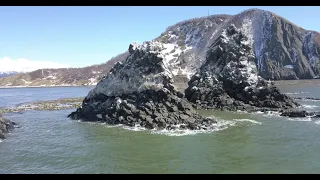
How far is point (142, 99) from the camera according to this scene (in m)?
51.4

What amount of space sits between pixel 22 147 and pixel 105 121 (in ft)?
52.6

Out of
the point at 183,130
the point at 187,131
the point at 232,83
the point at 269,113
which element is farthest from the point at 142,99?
the point at 232,83

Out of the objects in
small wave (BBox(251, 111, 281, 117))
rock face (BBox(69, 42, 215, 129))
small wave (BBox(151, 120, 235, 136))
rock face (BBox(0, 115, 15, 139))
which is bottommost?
small wave (BBox(151, 120, 235, 136))

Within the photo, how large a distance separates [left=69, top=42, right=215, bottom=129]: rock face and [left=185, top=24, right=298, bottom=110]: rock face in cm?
1695

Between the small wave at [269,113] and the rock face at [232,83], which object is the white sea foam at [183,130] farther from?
the rock face at [232,83]

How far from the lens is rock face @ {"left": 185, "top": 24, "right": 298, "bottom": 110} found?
66.6 meters

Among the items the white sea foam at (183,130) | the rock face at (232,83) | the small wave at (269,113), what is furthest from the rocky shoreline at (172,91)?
the small wave at (269,113)

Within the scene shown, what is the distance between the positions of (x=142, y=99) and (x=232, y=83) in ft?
89.3

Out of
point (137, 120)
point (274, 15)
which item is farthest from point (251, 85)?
point (274, 15)

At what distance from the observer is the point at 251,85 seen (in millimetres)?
69188

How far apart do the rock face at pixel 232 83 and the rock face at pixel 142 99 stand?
55.6 feet

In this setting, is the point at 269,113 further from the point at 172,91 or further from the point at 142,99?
the point at 142,99

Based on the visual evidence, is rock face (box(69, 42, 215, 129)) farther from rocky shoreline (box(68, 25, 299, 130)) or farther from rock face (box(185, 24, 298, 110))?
rock face (box(185, 24, 298, 110))

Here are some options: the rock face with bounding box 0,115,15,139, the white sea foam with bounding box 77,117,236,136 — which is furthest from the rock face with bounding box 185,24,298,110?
the rock face with bounding box 0,115,15,139
